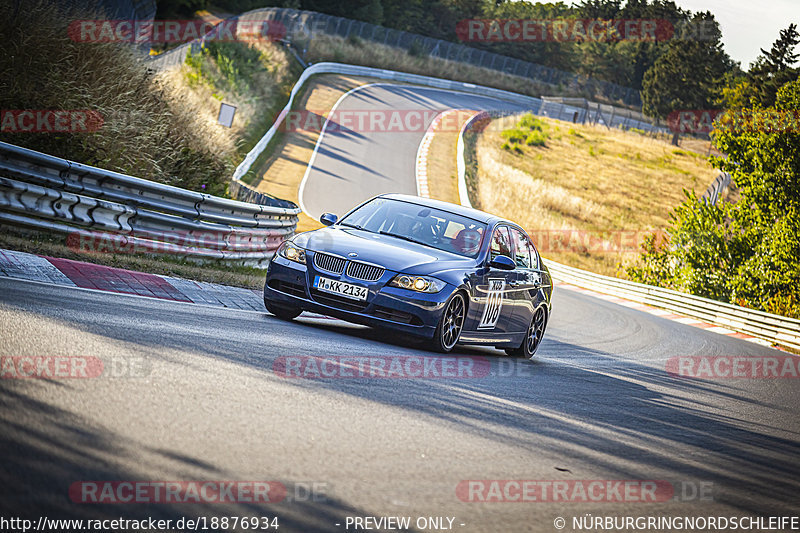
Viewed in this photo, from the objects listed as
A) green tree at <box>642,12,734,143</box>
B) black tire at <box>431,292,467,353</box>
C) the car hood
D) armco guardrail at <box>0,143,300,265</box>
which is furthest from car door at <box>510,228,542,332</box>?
green tree at <box>642,12,734,143</box>

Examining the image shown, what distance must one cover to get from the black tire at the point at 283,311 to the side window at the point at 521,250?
3.01m

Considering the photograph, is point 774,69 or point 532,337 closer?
point 532,337

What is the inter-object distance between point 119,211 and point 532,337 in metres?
5.58

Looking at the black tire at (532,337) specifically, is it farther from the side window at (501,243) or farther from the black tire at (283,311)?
the black tire at (283,311)

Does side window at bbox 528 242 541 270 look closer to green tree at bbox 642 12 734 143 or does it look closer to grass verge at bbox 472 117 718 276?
grass verge at bbox 472 117 718 276

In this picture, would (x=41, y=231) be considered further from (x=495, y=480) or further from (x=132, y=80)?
(x=495, y=480)

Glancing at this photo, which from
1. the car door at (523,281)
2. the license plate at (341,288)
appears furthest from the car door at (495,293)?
the license plate at (341,288)

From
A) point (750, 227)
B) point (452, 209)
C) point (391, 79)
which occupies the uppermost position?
point (391, 79)

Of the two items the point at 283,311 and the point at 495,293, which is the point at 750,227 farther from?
the point at 283,311

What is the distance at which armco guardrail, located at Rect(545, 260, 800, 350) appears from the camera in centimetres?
2283

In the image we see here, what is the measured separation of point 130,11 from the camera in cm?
2195

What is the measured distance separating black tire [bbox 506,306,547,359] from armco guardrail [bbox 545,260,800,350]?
1275 centimetres

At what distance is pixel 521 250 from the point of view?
1162cm

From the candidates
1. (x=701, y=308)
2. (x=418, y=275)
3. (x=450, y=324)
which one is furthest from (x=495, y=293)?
(x=701, y=308)
